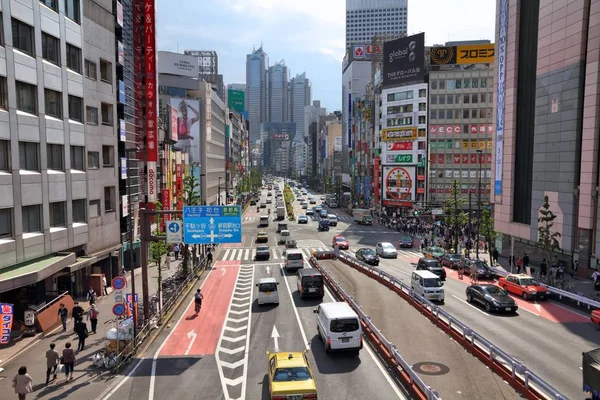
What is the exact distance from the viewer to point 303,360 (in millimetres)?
17875

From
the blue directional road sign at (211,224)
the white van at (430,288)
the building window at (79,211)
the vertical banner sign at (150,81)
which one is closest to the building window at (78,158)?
the building window at (79,211)

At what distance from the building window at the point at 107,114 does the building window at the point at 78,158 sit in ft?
18.3

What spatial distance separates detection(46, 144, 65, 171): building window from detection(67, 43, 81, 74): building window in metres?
6.26

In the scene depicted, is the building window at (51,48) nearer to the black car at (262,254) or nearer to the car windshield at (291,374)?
the car windshield at (291,374)

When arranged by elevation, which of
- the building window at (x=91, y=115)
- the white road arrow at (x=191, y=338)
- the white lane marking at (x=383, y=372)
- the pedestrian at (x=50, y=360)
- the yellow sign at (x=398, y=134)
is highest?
the yellow sign at (x=398, y=134)

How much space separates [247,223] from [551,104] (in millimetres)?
63371

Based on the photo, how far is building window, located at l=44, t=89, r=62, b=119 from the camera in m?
31.4

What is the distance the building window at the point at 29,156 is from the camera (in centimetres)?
2859

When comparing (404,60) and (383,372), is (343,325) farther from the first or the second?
(404,60)

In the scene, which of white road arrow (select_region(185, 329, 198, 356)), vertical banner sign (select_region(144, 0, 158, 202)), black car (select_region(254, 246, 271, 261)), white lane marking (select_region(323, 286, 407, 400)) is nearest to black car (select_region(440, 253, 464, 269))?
black car (select_region(254, 246, 271, 261))

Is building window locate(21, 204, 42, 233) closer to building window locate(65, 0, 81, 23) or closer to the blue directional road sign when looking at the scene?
the blue directional road sign

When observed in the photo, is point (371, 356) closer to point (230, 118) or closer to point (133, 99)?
point (133, 99)

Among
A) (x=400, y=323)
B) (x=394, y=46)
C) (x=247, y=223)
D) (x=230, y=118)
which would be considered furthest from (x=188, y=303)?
(x=230, y=118)

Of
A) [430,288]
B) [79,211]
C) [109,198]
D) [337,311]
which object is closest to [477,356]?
[337,311]
